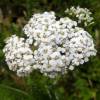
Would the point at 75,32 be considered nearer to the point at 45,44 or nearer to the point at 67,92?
the point at 45,44

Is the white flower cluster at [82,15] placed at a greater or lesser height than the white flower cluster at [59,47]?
greater

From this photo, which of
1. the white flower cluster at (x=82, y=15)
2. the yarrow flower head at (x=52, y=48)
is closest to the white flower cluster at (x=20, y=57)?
the yarrow flower head at (x=52, y=48)

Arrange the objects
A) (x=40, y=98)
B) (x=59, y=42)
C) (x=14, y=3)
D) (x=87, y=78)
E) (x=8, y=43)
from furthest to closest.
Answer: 1. (x=14, y=3)
2. (x=87, y=78)
3. (x=40, y=98)
4. (x=8, y=43)
5. (x=59, y=42)

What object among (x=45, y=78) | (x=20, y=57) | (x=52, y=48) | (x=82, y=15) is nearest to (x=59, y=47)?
(x=52, y=48)

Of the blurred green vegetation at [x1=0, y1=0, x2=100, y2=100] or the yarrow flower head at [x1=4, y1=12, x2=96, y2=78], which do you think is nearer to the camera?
the yarrow flower head at [x1=4, y1=12, x2=96, y2=78]

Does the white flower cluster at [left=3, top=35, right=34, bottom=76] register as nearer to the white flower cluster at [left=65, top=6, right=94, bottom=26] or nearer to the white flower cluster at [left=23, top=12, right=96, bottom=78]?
the white flower cluster at [left=23, top=12, right=96, bottom=78]

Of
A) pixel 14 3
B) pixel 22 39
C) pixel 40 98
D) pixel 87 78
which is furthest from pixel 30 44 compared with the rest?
pixel 14 3

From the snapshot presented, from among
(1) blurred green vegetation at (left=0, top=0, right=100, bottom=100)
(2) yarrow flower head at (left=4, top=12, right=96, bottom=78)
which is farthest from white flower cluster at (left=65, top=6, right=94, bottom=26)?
(2) yarrow flower head at (left=4, top=12, right=96, bottom=78)

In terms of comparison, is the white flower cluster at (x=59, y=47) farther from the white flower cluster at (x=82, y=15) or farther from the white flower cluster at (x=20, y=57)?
the white flower cluster at (x=82, y=15)
